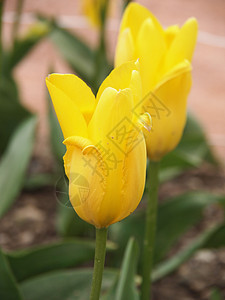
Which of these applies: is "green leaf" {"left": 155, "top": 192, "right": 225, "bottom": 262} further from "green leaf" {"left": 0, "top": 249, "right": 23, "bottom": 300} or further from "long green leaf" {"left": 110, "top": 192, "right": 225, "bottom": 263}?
"green leaf" {"left": 0, "top": 249, "right": 23, "bottom": 300}

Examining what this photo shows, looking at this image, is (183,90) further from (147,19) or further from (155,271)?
(155,271)

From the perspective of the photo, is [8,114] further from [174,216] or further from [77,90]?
[77,90]

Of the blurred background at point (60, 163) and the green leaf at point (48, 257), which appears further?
the blurred background at point (60, 163)

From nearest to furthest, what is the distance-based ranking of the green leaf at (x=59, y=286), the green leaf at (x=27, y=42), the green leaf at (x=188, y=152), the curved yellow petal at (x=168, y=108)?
the curved yellow petal at (x=168, y=108) < the green leaf at (x=59, y=286) < the green leaf at (x=188, y=152) < the green leaf at (x=27, y=42)

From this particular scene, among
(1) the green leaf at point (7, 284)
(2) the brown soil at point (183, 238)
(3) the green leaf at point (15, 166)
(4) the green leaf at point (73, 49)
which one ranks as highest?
(1) the green leaf at point (7, 284)

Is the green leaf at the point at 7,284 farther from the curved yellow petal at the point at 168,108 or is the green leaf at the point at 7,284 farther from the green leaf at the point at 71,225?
the green leaf at the point at 71,225

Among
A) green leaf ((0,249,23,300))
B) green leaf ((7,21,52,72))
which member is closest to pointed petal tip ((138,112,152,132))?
green leaf ((0,249,23,300))

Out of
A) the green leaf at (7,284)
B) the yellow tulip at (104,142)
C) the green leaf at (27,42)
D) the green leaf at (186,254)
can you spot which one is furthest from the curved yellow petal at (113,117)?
the green leaf at (27,42)

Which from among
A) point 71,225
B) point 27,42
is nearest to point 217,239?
point 71,225
